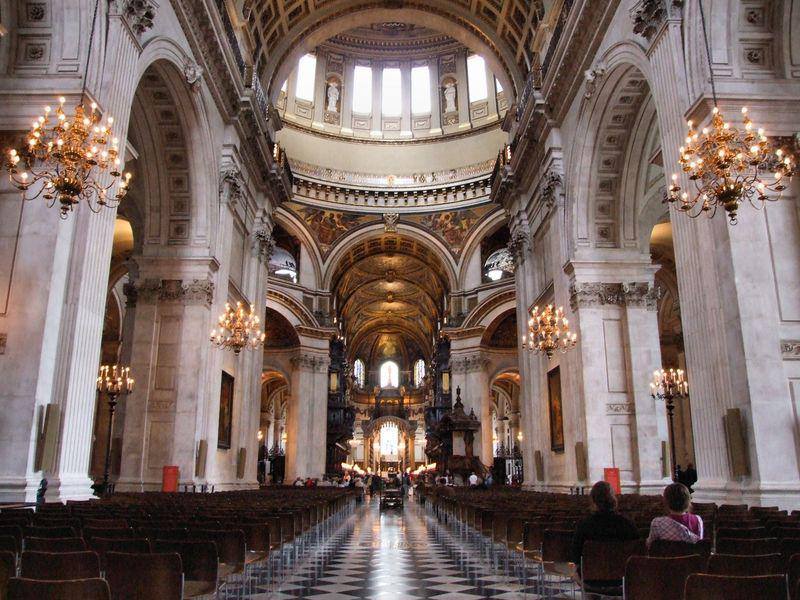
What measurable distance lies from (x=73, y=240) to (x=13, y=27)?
11.6ft

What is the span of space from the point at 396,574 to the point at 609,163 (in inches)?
463

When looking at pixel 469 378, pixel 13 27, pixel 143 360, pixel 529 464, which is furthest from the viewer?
pixel 469 378

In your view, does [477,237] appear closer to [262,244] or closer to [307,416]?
[307,416]

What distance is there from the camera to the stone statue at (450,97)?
34.7 meters

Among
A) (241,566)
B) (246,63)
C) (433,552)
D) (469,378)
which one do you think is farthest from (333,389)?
(241,566)

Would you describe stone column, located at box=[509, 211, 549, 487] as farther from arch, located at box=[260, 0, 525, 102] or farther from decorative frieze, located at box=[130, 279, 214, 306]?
decorative frieze, located at box=[130, 279, 214, 306]

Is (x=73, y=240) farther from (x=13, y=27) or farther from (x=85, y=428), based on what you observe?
(x=13, y=27)

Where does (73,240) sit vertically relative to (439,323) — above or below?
below

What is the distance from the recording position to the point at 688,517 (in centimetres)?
432

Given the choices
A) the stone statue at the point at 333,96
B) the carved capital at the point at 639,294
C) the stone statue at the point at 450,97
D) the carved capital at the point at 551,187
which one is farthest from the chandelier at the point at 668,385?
the stone statue at the point at 333,96

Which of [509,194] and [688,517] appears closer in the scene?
[688,517]

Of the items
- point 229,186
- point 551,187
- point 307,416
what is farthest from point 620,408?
point 307,416

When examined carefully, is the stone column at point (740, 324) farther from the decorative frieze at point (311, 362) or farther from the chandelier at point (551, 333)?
the decorative frieze at point (311, 362)

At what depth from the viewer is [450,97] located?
114ft
